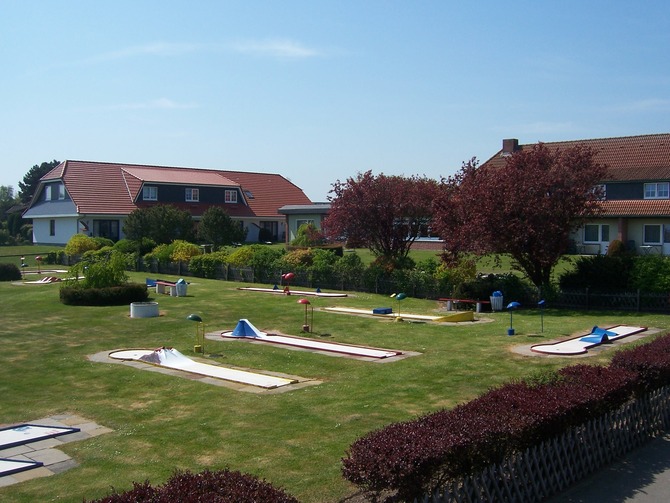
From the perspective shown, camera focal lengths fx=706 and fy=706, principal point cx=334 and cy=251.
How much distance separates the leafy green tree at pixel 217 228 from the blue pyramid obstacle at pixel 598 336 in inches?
1313

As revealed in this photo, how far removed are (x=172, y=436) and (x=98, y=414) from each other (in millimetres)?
2351

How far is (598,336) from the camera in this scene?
19.3 metres

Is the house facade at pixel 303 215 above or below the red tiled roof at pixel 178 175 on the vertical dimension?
below

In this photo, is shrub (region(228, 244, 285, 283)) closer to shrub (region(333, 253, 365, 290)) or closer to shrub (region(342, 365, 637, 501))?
shrub (region(333, 253, 365, 290))

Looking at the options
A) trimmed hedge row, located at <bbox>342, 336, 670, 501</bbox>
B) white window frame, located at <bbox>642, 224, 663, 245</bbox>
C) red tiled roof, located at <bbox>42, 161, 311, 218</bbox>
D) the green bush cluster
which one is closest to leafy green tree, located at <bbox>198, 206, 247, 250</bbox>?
red tiled roof, located at <bbox>42, 161, 311, 218</bbox>

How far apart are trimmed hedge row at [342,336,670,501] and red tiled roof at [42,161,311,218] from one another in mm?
52877

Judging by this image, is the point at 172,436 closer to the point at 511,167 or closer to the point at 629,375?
the point at 629,375

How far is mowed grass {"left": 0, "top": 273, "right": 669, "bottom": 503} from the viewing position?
32.3 ft

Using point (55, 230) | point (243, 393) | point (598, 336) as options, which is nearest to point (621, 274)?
point (598, 336)

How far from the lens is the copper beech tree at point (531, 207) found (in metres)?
25.7

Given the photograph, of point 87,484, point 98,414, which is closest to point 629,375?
point 87,484

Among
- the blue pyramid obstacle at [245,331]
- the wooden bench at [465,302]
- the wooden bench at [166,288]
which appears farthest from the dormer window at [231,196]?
the blue pyramid obstacle at [245,331]

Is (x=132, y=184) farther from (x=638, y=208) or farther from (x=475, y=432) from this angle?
(x=475, y=432)

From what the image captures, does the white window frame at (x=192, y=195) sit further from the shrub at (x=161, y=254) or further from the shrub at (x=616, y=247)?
the shrub at (x=616, y=247)
